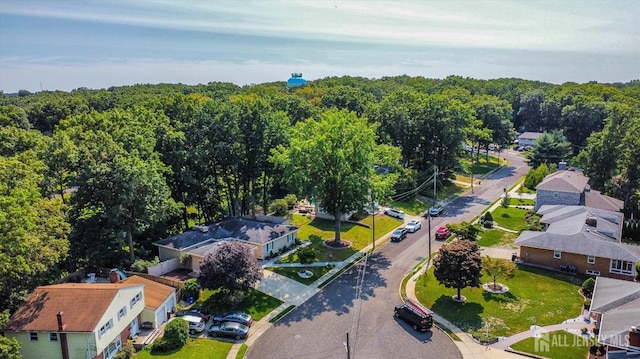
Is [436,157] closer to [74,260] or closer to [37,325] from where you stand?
[74,260]

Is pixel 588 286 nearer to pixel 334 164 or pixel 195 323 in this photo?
pixel 334 164

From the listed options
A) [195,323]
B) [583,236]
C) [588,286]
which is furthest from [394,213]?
[195,323]

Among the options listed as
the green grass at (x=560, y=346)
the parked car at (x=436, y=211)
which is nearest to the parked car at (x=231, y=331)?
the green grass at (x=560, y=346)

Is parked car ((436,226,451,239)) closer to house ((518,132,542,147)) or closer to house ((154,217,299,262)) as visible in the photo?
house ((154,217,299,262))

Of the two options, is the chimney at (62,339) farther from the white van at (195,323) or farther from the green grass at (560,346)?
the green grass at (560,346)

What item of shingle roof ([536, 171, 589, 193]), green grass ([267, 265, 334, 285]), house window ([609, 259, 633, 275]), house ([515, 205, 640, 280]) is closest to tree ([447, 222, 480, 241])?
house ([515, 205, 640, 280])

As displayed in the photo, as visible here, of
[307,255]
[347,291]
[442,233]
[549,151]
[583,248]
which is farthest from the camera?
[549,151]

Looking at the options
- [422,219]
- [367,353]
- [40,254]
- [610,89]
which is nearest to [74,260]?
[40,254]
